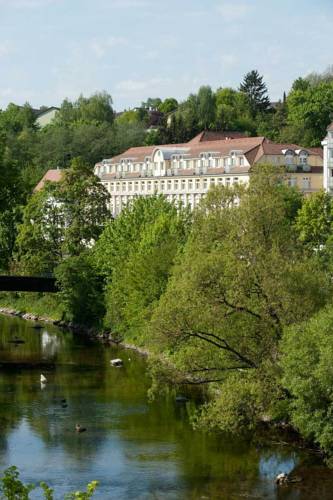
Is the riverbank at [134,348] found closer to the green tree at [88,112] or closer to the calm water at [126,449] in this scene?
the calm water at [126,449]

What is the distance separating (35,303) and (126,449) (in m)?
40.2

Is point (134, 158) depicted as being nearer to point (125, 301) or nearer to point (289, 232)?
point (125, 301)

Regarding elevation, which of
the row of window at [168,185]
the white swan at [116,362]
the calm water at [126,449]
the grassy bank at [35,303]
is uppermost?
the row of window at [168,185]

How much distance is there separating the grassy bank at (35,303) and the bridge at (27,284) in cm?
142

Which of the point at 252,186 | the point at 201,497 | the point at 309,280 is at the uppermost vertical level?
the point at 252,186

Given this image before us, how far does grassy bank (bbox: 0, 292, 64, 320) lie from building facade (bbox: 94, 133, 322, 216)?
14319 mm

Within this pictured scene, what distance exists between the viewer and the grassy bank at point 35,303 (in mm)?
69875

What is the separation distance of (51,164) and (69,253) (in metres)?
51.6

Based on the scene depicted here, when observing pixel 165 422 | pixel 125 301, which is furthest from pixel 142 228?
pixel 165 422

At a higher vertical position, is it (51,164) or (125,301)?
(51,164)

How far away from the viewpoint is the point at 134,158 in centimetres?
10244

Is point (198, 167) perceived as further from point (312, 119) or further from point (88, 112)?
point (88, 112)

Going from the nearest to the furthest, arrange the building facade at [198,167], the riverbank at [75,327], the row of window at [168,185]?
the riverbank at [75,327] < the building facade at [198,167] < the row of window at [168,185]

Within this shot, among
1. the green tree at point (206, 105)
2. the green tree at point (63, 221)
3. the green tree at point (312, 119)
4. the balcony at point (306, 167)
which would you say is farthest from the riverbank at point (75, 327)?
the green tree at point (206, 105)
